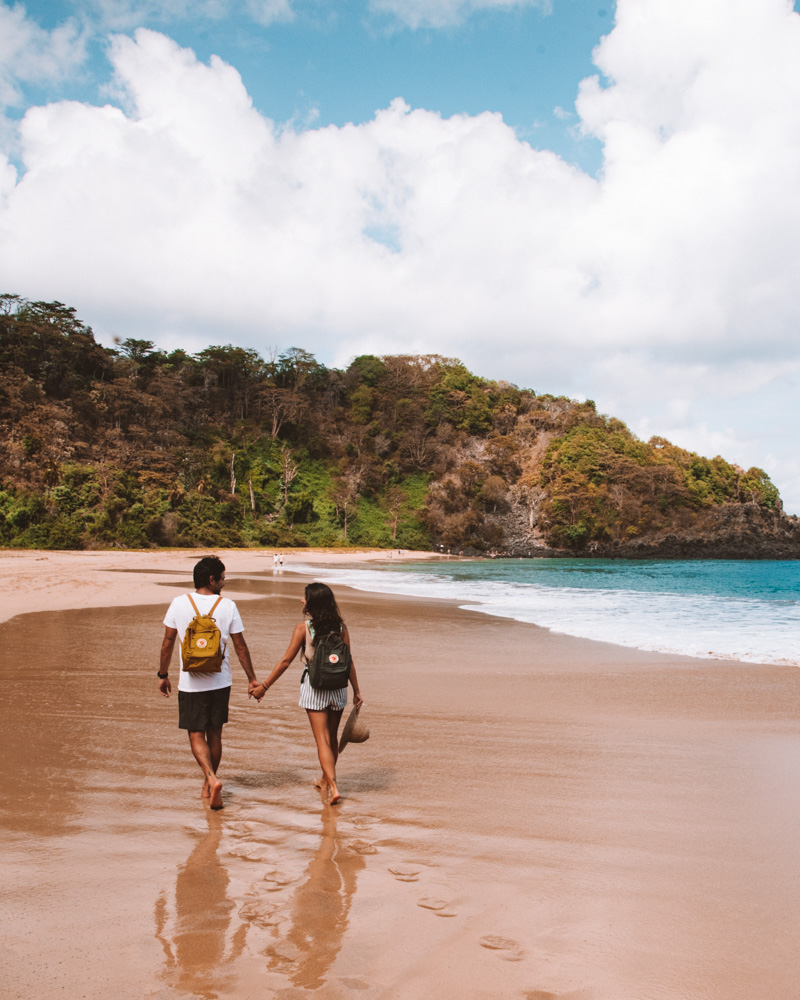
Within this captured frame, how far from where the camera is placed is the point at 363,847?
10.8 ft

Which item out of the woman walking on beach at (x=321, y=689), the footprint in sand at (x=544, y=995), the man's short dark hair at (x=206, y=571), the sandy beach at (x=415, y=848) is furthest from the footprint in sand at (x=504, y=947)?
the man's short dark hair at (x=206, y=571)

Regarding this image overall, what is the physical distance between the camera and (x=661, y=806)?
→ 393cm

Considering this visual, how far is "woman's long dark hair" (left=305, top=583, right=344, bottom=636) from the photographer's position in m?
4.01

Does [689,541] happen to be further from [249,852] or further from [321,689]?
[249,852]

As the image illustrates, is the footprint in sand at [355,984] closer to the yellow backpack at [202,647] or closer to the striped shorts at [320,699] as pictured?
the striped shorts at [320,699]

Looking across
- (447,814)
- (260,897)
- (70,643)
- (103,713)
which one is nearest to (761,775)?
(447,814)

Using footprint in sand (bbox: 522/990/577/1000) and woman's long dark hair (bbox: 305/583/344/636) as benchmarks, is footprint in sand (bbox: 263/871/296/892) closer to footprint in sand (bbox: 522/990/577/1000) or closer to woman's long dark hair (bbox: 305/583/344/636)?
footprint in sand (bbox: 522/990/577/1000)

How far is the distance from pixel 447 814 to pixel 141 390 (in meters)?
62.2

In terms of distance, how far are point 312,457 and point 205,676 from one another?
6372 centimetres

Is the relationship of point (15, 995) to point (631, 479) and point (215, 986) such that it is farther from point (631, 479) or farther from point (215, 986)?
point (631, 479)

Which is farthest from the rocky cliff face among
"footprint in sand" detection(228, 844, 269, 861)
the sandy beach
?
"footprint in sand" detection(228, 844, 269, 861)

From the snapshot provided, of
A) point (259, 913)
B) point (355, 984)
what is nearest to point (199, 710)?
point (259, 913)

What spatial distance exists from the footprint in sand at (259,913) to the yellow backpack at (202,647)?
1486mm

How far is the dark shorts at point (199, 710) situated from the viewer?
394 centimetres
